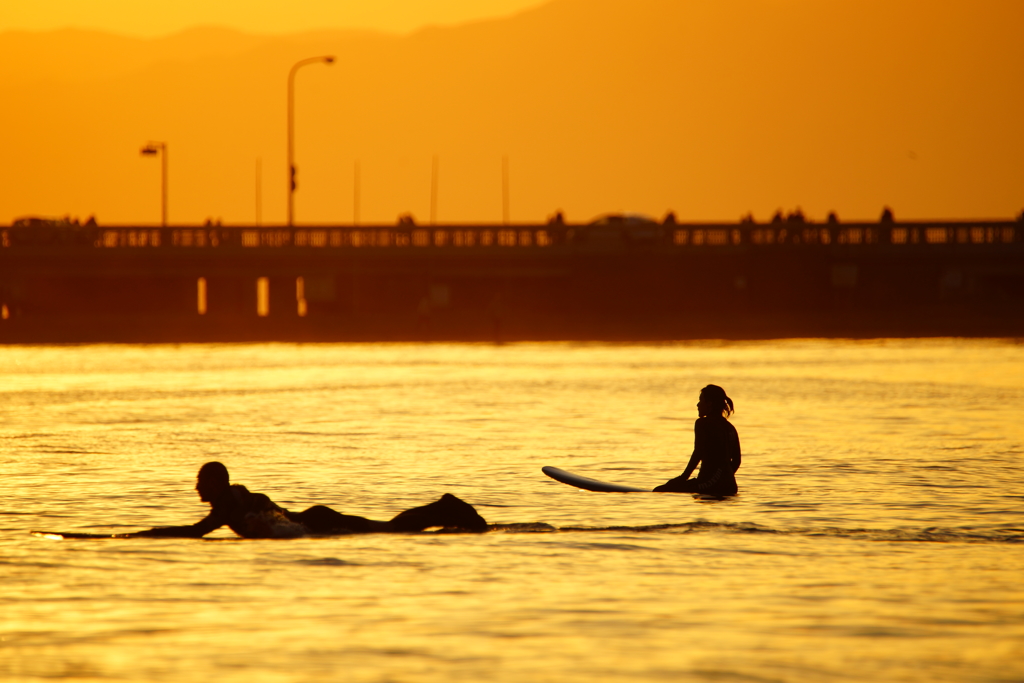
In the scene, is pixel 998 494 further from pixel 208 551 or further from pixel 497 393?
pixel 497 393

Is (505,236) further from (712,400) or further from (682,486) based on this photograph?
(712,400)

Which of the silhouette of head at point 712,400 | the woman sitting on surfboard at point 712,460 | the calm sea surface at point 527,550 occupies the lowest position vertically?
the calm sea surface at point 527,550

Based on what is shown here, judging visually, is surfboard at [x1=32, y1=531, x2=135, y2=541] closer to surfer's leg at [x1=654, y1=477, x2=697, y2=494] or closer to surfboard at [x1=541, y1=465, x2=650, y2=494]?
surfboard at [x1=541, y1=465, x2=650, y2=494]

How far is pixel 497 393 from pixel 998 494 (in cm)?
1514

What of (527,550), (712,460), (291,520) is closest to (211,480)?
(291,520)

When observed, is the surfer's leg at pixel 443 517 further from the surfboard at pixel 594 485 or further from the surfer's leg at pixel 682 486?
the surfboard at pixel 594 485

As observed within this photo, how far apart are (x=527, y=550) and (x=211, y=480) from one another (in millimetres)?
2503

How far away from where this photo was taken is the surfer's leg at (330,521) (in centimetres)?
1120

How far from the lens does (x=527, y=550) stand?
11.1m

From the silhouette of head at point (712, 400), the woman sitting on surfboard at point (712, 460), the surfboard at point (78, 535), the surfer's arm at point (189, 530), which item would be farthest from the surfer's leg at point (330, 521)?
the woman sitting on surfboard at point (712, 460)

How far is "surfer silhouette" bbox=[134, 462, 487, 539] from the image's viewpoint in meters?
11.0

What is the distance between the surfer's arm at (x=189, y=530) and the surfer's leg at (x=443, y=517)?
1.46 m

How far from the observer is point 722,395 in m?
12.6

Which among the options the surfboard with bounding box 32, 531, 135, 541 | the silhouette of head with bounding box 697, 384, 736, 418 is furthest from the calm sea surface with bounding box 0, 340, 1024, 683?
the silhouette of head with bounding box 697, 384, 736, 418
